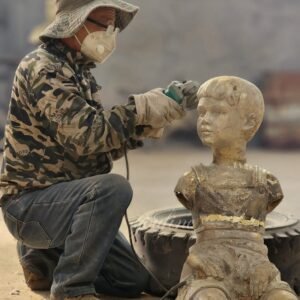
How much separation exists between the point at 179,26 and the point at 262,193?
25.2ft

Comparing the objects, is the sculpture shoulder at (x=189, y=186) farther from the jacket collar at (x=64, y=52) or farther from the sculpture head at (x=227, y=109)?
the jacket collar at (x=64, y=52)

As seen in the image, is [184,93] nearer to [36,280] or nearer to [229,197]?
[229,197]

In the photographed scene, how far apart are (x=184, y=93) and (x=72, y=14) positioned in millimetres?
648

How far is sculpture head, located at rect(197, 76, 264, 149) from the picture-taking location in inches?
111

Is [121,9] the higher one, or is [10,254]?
[121,9]

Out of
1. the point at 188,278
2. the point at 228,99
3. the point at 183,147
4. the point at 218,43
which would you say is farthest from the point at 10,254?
the point at 218,43

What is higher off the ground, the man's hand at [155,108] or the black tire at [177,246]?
the man's hand at [155,108]

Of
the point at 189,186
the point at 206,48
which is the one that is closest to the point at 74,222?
the point at 189,186

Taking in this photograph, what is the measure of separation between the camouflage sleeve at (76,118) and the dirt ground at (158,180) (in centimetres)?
88

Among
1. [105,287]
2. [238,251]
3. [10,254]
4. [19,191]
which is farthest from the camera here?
[10,254]

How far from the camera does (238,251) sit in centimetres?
272

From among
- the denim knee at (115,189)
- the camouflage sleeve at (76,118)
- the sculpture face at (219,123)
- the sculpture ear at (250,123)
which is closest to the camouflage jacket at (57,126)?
the camouflage sleeve at (76,118)

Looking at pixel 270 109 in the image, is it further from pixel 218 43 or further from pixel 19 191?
pixel 19 191

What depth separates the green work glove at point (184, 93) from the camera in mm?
2939
